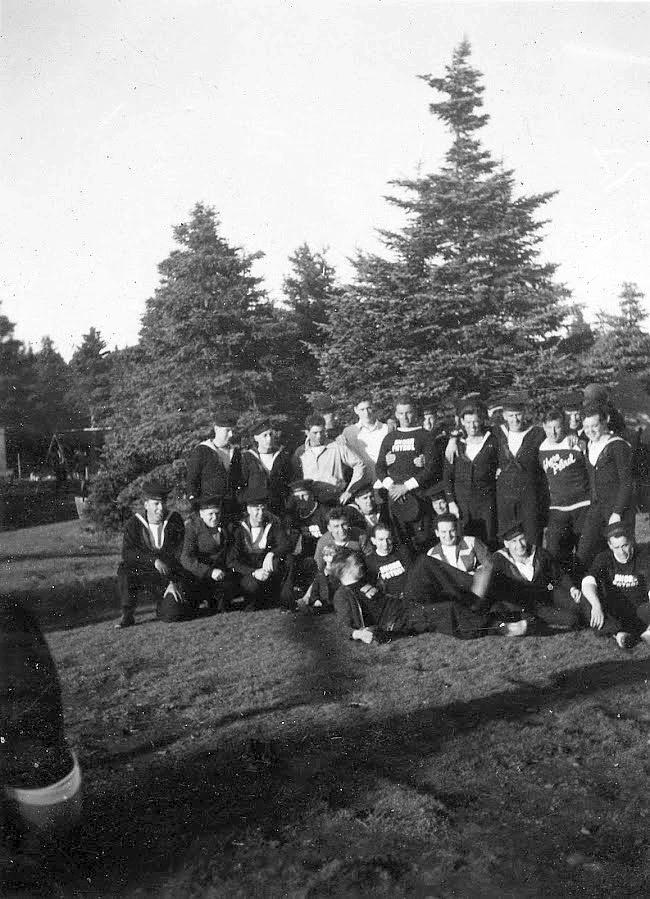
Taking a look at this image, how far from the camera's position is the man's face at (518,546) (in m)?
6.52

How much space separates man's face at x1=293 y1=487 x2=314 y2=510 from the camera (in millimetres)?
7844

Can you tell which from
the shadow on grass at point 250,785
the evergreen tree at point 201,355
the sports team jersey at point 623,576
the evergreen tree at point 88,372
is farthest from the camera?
the evergreen tree at point 88,372

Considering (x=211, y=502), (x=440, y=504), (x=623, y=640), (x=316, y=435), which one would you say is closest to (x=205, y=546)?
(x=211, y=502)

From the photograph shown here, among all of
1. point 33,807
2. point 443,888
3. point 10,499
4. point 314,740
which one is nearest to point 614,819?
point 443,888

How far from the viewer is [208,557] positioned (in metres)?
7.62

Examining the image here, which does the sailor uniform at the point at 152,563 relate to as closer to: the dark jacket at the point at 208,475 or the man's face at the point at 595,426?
the dark jacket at the point at 208,475

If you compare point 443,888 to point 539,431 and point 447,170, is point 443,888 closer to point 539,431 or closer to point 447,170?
point 539,431

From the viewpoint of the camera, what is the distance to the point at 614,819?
328 centimetres

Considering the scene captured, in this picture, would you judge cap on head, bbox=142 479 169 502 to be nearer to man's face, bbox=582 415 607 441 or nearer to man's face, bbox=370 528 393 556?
man's face, bbox=370 528 393 556

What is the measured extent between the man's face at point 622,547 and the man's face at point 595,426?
3.43 feet

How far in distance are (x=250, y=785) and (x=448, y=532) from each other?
11.2 ft

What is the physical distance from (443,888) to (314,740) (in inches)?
58.0

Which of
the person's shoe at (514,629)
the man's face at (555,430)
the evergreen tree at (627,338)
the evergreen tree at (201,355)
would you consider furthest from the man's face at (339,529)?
the evergreen tree at (627,338)

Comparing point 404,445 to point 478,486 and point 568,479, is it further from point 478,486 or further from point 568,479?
point 568,479
